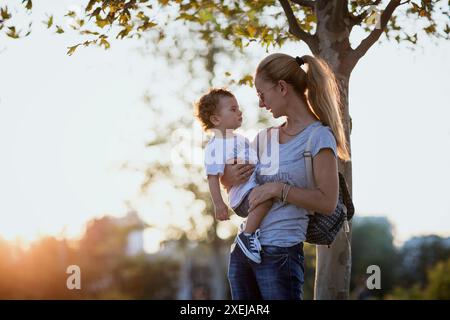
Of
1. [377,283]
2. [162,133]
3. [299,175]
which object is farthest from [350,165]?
[162,133]

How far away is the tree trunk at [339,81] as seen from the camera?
6977 millimetres

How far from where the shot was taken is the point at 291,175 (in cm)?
395

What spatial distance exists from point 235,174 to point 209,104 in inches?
38.4

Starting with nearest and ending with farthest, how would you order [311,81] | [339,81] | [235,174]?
[311,81] < [235,174] < [339,81]

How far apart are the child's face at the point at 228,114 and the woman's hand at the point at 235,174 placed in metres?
0.62

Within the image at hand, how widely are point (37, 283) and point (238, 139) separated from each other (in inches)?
1247

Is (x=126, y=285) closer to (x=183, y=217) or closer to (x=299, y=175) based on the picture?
(x=183, y=217)

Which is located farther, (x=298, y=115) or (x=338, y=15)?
(x=338, y=15)

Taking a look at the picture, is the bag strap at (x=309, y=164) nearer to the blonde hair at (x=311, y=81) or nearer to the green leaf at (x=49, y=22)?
the blonde hair at (x=311, y=81)

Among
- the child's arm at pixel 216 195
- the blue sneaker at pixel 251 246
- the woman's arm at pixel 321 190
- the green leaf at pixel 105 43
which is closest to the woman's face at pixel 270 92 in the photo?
the woman's arm at pixel 321 190

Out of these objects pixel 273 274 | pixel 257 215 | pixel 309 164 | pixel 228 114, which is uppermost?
pixel 228 114

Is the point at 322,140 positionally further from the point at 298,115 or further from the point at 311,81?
the point at 311,81

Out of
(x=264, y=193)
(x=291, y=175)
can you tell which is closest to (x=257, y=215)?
(x=264, y=193)

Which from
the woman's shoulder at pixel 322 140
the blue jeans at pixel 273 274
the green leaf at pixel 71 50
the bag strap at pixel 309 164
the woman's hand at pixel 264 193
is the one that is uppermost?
the green leaf at pixel 71 50
